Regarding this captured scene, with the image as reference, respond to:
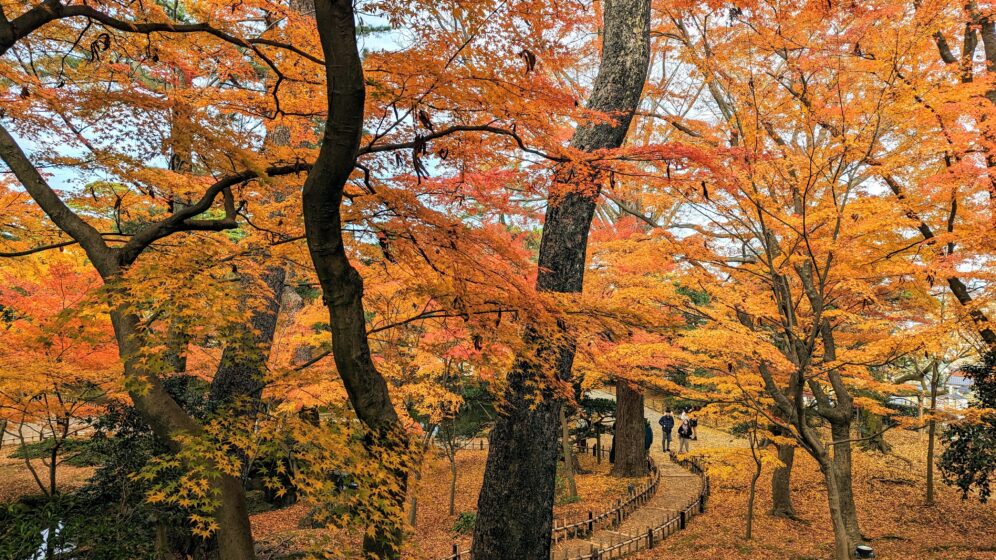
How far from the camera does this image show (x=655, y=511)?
12.2 metres

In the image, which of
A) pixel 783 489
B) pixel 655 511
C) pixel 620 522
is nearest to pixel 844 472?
pixel 783 489

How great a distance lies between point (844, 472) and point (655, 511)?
15.5 ft

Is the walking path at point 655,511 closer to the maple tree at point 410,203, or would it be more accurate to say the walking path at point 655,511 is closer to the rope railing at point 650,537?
the rope railing at point 650,537

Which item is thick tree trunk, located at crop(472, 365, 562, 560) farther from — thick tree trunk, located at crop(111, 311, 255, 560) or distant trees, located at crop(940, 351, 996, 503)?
distant trees, located at crop(940, 351, 996, 503)

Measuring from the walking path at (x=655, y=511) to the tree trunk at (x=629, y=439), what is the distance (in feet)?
2.96

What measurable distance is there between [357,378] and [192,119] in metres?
2.88

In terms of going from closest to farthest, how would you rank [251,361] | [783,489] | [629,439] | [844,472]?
[251,361] < [844,472] < [783,489] < [629,439]

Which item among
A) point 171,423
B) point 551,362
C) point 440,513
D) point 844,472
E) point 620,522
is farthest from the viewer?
point 440,513

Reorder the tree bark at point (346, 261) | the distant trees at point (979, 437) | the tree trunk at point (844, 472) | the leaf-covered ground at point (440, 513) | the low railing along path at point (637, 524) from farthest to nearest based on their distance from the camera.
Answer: the leaf-covered ground at point (440, 513), the low railing along path at point (637, 524), the distant trees at point (979, 437), the tree trunk at point (844, 472), the tree bark at point (346, 261)

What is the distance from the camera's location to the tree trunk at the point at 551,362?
15.9 ft

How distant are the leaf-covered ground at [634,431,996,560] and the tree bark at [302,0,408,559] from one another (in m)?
7.17

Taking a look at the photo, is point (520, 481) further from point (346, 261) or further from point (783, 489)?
point (783, 489)

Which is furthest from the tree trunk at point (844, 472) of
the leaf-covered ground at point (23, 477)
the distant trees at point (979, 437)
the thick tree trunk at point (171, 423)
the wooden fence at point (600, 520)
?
the leaf-covered ground at point (23, 477)

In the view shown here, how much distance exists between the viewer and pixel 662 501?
514 inches
